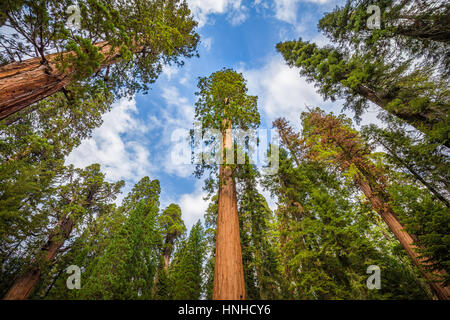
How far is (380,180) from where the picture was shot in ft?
22.8

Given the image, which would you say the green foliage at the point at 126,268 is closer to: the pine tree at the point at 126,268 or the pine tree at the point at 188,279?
the pine tree at the point at 126,268

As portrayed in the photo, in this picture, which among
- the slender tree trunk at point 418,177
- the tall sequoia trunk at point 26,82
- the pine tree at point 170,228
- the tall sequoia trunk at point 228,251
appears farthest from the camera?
the pine tree at point 170,228

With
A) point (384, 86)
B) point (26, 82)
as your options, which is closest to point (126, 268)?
point (26, 82)

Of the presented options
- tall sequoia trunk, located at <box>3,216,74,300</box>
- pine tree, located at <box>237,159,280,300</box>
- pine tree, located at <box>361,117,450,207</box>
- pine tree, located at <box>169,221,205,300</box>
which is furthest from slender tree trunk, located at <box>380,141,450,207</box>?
tall sequoia trunk, located at <box>3,216,74,300</box>

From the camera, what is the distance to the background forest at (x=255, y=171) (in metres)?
3.40

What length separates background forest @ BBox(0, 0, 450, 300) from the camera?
340 cm

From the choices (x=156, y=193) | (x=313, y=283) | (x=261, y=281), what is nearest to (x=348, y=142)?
(x=313, y=283)

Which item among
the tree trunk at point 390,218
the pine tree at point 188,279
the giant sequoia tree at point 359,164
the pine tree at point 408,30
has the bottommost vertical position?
the pine tree at point 188,279

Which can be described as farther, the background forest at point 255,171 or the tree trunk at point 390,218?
the tree trunk at point 390,218

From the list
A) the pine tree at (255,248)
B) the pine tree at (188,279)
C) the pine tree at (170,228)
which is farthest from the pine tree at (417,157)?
the pine tree at (170,228)

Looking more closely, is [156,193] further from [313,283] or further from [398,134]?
[398,134]

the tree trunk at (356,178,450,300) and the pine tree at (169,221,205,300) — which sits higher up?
the tree trunk at (356,178,450,300)

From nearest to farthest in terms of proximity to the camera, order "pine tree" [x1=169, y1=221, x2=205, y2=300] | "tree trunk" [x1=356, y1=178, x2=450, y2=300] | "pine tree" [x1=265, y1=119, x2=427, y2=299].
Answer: "pine tree" [x1=169, y1=221, x2=205, y2=300], "pine tree" [x1=265, y1=119, x2=427, y2=299], "tree trunk" [x1=356, y1=178, x2=450, y2=300]

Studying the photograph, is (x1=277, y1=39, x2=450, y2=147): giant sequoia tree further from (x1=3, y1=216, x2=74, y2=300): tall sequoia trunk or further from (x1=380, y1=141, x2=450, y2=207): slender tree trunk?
(x1=3, y1=216, x2=74, y2=300): tall sequoia trunk
